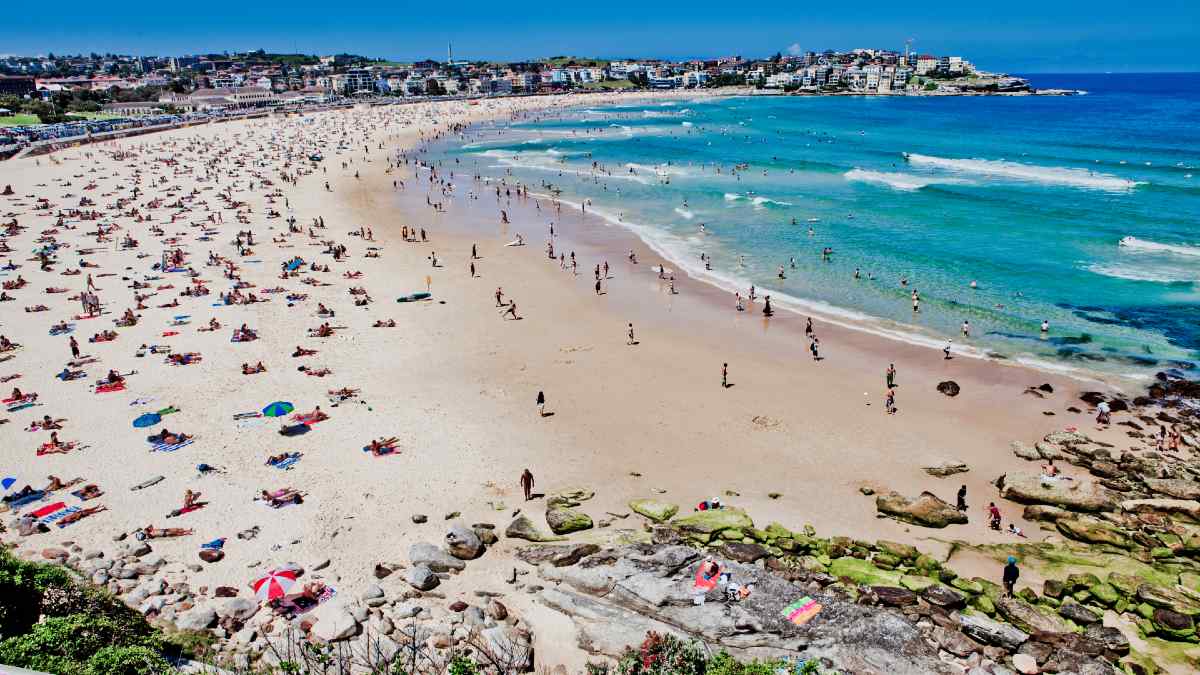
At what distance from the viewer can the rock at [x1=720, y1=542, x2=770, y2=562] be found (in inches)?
559

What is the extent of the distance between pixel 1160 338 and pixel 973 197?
27302mm

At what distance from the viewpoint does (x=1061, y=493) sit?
16.7 meters

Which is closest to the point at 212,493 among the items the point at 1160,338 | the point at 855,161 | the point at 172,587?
the point at 172,587

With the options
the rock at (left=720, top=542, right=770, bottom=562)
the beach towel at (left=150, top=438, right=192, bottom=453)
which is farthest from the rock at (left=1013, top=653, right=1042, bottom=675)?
the beach towel at (left=150, top=438, right=192, bottom=453)

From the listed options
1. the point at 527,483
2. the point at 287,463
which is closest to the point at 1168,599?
the point at 527,483

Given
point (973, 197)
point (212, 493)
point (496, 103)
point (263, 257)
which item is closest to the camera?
point (212, 493)

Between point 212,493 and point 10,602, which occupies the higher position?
point 10,602

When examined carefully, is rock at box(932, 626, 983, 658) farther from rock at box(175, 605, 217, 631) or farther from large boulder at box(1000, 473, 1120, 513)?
rock at box(175, 605, 217, 631)

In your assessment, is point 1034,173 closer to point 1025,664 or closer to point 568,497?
point 568,497

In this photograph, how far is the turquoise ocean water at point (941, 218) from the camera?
2908cm

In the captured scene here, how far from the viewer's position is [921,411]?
21578mm

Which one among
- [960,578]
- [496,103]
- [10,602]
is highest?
[496,103]

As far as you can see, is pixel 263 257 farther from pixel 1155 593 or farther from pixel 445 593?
pixel 1155 593

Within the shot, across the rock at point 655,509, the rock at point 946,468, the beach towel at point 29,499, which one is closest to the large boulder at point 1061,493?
the rock at point 946,468
